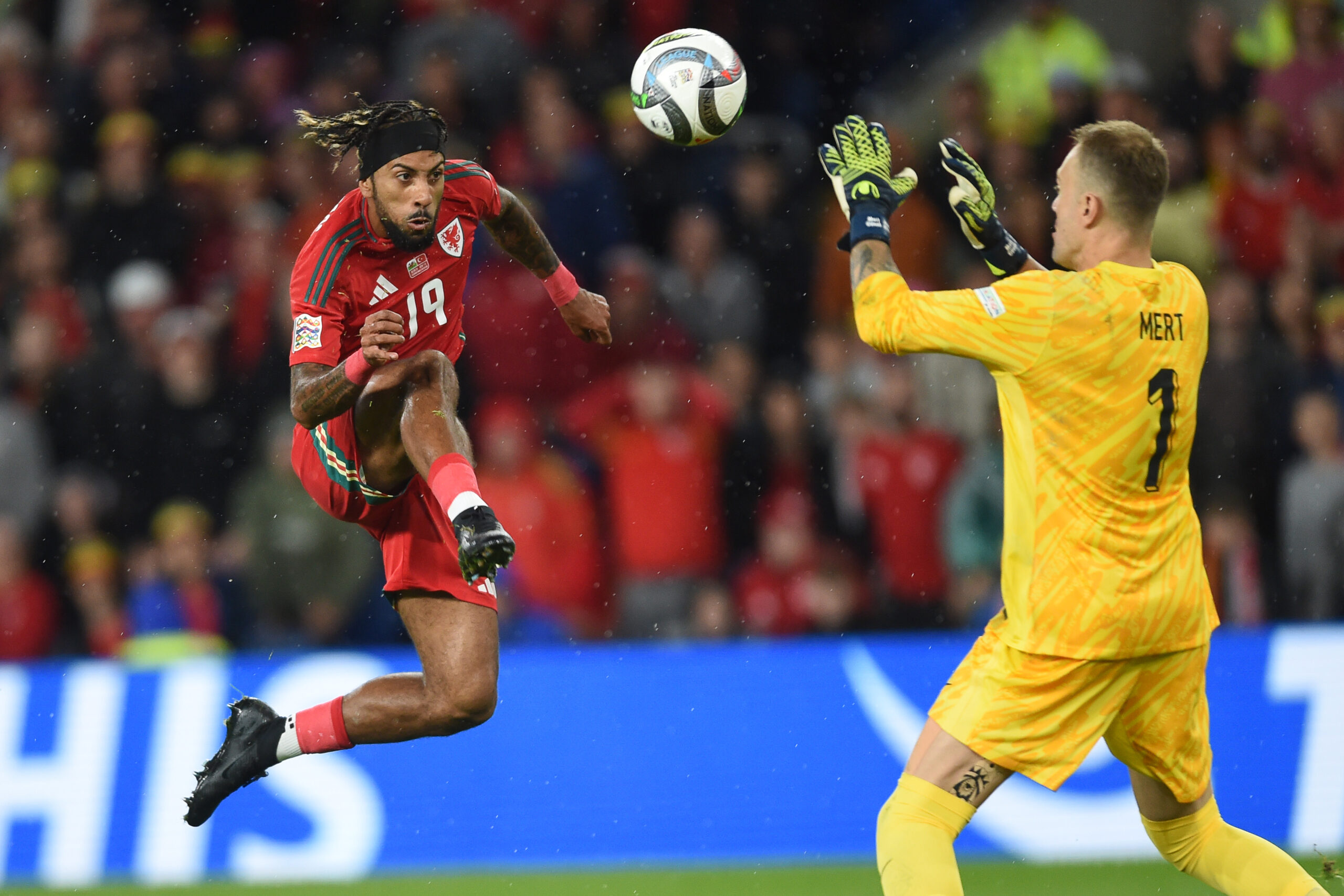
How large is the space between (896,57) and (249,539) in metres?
5.34

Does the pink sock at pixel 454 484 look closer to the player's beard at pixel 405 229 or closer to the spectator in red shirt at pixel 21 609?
the player's beard at pixel 405 229

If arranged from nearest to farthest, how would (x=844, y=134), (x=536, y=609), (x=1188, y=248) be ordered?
(x=844, y=134) < (x=536, y=609) < (x=1188, y=248)

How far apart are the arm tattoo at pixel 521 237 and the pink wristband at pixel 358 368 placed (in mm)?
961

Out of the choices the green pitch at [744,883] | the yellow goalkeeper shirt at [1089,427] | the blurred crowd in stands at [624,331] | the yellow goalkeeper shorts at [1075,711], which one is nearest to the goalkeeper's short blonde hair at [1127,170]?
the yellow goalkeeper shirt at [1089,427]

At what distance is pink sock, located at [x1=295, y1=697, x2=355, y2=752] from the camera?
4867 millimetres

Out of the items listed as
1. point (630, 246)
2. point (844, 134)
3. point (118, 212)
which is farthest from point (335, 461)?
point (118, 212)

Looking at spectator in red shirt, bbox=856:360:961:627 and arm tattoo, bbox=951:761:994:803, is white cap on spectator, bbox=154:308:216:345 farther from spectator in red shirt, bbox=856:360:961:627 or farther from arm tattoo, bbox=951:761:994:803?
arm tattoo, bbox=951:761:994:803

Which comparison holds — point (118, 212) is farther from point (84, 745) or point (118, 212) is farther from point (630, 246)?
point (84, 745)

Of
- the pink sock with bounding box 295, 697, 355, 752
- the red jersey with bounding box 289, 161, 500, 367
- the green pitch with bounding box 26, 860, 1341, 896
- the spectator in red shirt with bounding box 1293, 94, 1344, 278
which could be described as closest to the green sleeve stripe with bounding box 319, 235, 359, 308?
the red jersey with bounding box 289, 161, 500, 367

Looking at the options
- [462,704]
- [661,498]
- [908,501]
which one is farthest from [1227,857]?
[661,498]

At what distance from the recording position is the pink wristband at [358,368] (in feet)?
14.8

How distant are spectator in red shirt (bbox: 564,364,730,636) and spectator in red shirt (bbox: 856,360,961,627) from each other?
0.82m

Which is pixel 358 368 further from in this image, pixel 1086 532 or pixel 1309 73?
pixel 1309 73

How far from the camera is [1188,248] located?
8.97 metres
